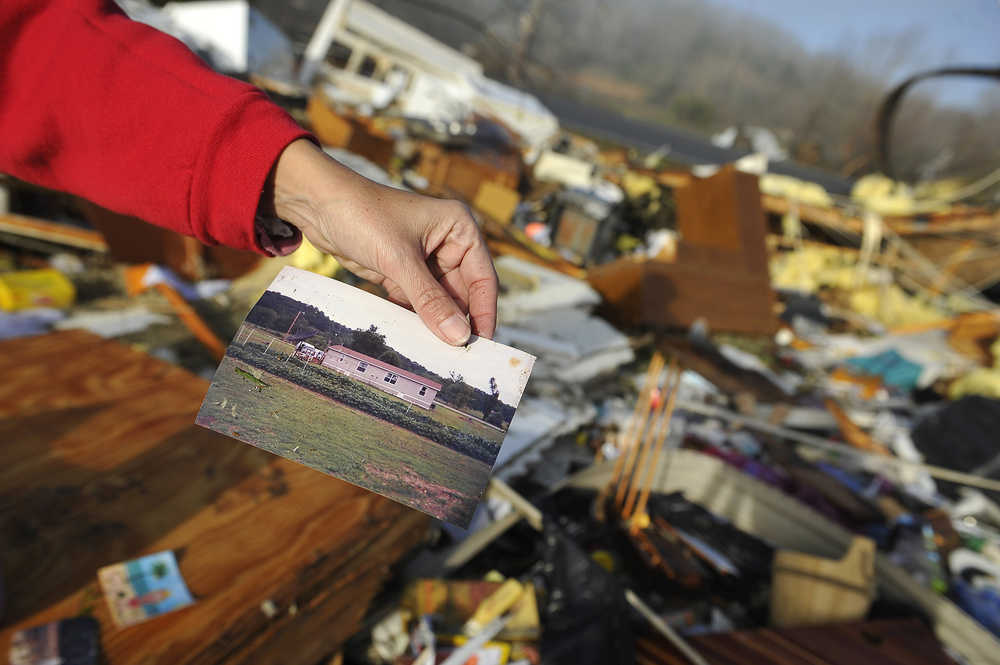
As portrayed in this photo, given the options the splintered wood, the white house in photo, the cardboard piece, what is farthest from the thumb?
the splintered wood

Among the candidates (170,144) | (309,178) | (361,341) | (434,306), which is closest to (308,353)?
(361,341)

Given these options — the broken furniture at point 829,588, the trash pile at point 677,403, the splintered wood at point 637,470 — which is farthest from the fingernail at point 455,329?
the broken furniture at point 829,588

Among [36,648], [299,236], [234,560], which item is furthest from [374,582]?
[299,236]

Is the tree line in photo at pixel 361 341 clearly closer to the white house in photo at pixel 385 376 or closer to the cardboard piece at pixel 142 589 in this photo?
the white house in photo at pixel 385 376

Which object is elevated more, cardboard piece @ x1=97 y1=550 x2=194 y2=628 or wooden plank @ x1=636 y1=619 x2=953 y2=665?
wooden plank @ x1=636 y1=619 x2=953 y2=665

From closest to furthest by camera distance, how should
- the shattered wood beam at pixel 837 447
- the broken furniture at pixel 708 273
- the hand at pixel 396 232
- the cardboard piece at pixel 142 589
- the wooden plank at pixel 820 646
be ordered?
the hand at pixel 396 232, the cardboard piece at pixel 142 589, the wooden plank at pixel 820 646, the shattered wood beam at pixel 837 447, the broken furniture at pixel 708 273

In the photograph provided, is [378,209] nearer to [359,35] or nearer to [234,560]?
[234,560]

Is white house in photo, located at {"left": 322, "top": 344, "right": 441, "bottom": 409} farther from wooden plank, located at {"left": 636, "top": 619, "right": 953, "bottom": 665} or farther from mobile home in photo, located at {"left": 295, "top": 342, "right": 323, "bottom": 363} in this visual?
wooden plank, located at {"left": 636, "top": 619, "right": 953, "bottom": 665}
